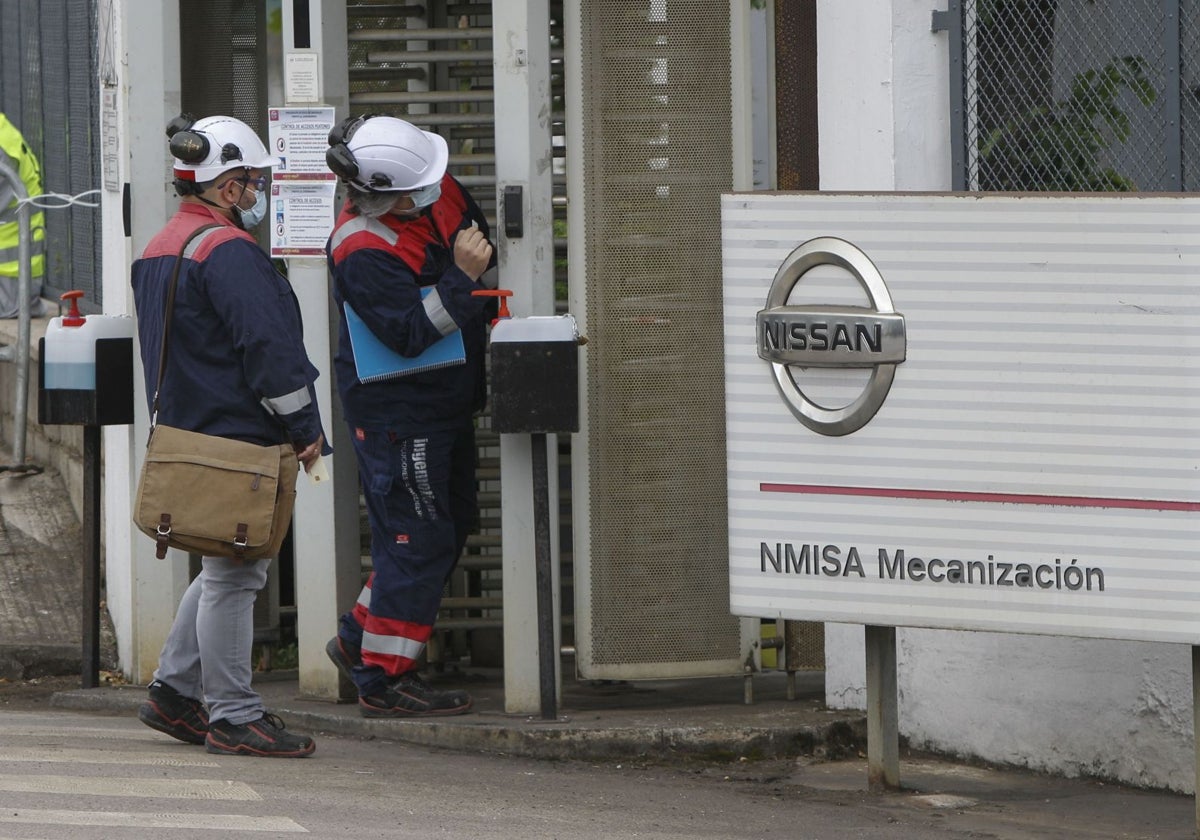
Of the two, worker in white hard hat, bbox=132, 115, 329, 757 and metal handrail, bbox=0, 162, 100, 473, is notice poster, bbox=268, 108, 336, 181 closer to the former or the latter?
worker in white hard hat, bbox=132, 115, 329, 757

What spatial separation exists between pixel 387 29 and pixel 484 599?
2.24 meters

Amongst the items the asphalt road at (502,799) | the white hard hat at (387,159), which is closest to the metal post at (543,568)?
the asphalt road at (502,799)

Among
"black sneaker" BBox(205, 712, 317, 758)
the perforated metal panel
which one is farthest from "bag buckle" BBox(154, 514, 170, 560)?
the perforated metal panel

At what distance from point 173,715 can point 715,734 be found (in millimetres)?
1803

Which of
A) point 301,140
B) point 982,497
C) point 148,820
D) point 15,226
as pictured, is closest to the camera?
point 148,820

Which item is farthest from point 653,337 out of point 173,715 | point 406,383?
point 173,715

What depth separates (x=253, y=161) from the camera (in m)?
6.86

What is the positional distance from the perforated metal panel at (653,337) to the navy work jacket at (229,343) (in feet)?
4.14

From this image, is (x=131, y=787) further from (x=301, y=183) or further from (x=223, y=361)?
(x=301, y=183)

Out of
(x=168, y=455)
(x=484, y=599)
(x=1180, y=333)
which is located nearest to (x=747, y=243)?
(x=1180, y=333)

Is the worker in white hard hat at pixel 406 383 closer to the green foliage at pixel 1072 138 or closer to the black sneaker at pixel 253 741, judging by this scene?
the black sneaker at pixel 253 741

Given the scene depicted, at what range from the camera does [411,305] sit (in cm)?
714

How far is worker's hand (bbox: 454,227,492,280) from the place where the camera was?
23.6ft

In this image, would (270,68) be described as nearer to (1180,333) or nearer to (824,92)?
(824,92)
